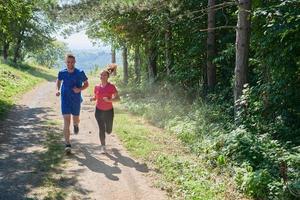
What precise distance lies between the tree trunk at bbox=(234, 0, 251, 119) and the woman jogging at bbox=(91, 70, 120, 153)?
3.22 metres

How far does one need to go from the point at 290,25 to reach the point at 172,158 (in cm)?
378

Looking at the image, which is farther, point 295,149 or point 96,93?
point 96,93

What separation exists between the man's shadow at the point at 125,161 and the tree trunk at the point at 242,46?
3.03 metres

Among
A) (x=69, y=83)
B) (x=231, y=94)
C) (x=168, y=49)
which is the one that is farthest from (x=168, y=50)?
(x=69, y=83)

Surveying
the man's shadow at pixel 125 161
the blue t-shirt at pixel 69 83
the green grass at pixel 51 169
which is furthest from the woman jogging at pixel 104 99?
the green grass at pixel 51 169

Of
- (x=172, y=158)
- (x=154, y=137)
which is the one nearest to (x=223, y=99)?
(x=154, y=137)

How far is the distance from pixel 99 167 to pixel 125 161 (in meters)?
0.80

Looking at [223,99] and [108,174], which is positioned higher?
[223,99]

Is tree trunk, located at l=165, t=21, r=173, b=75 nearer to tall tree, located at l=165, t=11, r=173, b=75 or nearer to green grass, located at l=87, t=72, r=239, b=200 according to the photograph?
tall tree, located at l=165, t=11, r=173, b=75

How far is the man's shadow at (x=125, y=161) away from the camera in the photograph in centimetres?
891

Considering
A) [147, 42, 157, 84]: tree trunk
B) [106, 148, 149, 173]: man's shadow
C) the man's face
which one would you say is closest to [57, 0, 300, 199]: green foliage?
[106, 148, 149, 173]: man's shadow

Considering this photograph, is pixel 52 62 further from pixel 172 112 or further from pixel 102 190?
pixel 102 190

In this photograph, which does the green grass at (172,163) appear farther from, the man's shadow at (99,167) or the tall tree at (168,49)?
the tall tree at (168,49)

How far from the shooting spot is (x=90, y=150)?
10.3 m
